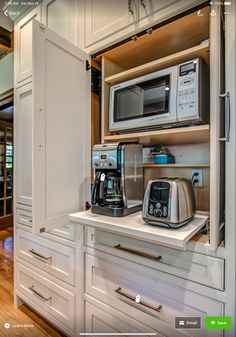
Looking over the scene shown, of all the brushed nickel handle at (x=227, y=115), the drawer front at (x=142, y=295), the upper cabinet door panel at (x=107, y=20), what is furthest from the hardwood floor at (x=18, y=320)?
the upper cabinet door panel at (x=107, y=20)

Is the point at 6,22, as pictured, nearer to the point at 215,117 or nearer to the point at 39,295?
the point at 215,117

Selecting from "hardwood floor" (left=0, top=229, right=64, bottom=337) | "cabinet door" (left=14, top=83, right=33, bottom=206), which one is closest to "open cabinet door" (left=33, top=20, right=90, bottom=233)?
"cabinet door" (left=14, top=83, right=33, bottom=206)

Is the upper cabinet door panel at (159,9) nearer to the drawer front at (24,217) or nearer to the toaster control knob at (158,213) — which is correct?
the toaster control knob at (158,213)

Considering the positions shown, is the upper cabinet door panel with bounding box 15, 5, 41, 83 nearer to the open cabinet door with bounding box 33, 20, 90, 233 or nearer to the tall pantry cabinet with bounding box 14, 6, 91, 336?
the tall pantry cabinet with bounding box 14, 6, 91, 336

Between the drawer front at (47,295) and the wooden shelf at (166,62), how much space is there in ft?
4.22

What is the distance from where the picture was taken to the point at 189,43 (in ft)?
3.67

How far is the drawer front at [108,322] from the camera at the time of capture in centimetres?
96

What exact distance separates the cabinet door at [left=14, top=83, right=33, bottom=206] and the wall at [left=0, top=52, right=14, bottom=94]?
0.61m

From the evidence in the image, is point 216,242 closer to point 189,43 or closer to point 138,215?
point 138,215

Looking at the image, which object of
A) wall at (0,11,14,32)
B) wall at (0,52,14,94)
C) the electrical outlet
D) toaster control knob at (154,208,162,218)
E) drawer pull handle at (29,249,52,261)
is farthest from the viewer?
wall at (0,52,14,94)

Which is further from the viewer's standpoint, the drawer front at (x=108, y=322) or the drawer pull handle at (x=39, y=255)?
the drawer pull handle at (x=39, y=255)

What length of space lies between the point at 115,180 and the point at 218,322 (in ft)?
2.25

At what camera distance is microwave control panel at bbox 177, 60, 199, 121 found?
841mm

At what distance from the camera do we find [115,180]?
3.31 feet
